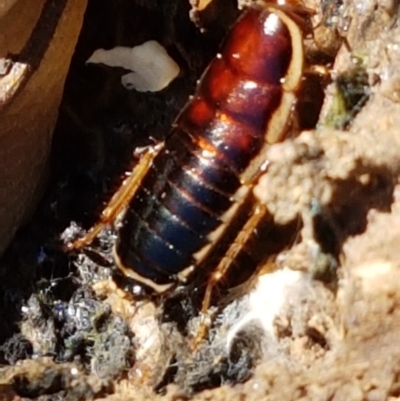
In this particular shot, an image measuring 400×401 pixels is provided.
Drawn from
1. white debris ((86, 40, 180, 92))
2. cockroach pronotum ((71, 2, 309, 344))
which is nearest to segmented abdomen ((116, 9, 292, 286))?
cockroach pronotum ((71, 2, 309, 344))

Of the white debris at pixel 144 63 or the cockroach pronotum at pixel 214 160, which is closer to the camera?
the cockroach pronotum at pixel 214 160

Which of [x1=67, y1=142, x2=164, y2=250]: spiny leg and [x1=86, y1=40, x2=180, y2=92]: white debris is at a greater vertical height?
[x1=86, y1=40, x2=180, y2=92]: white debris

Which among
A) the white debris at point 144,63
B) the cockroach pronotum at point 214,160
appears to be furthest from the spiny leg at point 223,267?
the white debris at point 144,63

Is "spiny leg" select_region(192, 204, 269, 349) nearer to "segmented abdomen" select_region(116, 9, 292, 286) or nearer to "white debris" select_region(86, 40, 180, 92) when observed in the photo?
"segmented abdomen" select_region(116, 9, 292, 286)

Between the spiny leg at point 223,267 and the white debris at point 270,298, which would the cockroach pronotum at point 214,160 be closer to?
the spiny leg at point 223,267

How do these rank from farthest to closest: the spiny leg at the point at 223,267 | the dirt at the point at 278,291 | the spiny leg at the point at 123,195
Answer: the spiny leg at the point at 123,195 < the spiny leg at the point at 223,267 < the dirt at the point at 278,291

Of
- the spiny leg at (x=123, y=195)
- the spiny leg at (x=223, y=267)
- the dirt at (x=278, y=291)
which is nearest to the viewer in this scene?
the dirt at (x=278, y=291)

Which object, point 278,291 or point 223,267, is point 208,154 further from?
point 278,291
